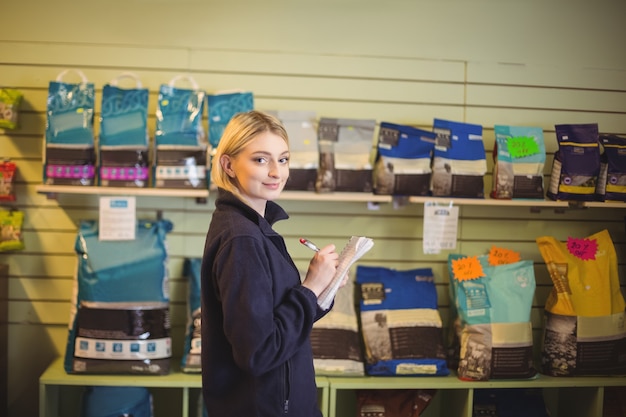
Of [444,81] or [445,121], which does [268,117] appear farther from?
[444,81]

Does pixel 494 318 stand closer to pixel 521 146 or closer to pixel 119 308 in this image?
pixel 521 146

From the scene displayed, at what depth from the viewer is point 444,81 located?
3672mm

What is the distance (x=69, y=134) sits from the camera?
10.7 feet

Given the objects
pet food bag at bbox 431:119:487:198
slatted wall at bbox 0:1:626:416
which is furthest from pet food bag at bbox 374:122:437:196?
slatted wall at bbox 0:1:626:416

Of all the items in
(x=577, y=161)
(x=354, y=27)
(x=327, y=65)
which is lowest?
(x=577, y=161)

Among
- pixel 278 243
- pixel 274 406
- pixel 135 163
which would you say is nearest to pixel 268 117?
pixel 278 243

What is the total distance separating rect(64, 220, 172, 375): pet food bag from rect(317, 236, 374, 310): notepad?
68.3 inches

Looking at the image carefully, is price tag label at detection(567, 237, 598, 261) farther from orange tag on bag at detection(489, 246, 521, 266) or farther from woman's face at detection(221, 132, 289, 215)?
woman's face at detection(221, 132, 289, 215)

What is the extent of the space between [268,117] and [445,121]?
1.94 metres

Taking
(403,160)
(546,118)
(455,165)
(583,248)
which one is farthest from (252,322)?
(546,118)

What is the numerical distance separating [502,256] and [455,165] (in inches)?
23.1

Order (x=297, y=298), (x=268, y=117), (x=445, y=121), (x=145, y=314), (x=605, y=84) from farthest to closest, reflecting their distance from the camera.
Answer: (x=605, y=84), (x=445, y=121), (x=145, y=314), (x=268, y=117), (x=297, y=298)

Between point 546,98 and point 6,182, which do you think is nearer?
point 6,182

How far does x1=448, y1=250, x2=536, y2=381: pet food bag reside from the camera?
3.30 meters
